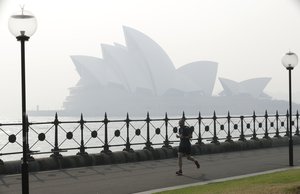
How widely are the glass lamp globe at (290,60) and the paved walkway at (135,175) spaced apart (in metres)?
3.18

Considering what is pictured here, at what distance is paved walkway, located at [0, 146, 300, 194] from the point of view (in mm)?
11484

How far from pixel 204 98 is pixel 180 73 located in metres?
14.0

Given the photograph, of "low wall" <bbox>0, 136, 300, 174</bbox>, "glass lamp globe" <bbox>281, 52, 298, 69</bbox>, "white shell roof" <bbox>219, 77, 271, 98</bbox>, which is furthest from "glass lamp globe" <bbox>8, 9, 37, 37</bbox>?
"white shell roof" <bbox>219, 77, 271, 98</bbox>

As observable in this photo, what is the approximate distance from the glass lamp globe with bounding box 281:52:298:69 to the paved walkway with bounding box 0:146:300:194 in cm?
318

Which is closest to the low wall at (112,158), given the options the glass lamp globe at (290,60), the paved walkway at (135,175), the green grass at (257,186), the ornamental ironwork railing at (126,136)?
Result: the ornamental ironwork railing at (126,136)

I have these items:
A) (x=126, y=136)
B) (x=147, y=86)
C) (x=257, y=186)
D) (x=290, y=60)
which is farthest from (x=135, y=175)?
(x=147, y=86)

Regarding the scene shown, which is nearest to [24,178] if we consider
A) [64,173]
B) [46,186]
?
[46,186]

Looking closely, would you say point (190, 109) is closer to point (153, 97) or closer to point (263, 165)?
point (153, 97)

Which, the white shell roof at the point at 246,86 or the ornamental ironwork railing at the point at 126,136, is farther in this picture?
the white shell roof at the point at 246,86

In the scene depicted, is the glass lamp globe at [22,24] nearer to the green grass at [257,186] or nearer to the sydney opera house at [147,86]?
the green grass at [257,186]

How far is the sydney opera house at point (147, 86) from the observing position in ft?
414

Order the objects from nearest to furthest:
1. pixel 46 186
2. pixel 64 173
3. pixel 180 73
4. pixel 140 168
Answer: pixel 46 186, pixel 64 173, pixel 140 168, pixel 180 73

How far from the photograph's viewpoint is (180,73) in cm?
14462

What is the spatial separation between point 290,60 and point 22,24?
10113 millimetres
